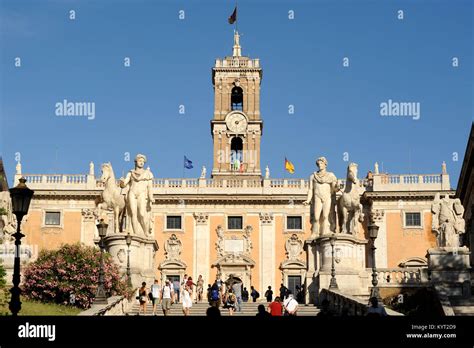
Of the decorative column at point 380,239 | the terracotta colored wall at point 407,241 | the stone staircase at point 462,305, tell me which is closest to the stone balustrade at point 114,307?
the stone staircase at point 462,305

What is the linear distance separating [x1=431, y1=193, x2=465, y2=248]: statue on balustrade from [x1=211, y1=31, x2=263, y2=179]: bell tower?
4089cm

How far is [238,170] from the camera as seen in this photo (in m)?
78.6

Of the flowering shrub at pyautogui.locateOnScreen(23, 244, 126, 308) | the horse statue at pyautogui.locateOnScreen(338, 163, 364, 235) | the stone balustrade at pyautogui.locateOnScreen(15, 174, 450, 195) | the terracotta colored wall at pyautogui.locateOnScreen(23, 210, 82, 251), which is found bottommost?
the flowering shrub at pyautogui.locateOnScreen(23, 244, 126, 308)

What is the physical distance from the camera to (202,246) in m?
69.7

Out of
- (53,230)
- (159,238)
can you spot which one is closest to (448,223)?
(159,238)

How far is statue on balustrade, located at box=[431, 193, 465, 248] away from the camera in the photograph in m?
36.7

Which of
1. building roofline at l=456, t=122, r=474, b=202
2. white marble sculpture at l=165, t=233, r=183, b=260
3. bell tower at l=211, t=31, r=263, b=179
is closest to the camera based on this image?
building roofline at l=456, t=122, r=474, b=202

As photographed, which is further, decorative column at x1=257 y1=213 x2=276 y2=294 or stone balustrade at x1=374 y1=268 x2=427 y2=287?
decorative column at x1=257 y1=213 x2=276 y2=294

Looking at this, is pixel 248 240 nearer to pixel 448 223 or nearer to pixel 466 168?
pixel 466 168

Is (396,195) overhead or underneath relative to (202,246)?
overhead

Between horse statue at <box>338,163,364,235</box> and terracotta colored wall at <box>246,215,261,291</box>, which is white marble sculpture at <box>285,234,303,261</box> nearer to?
terracotta colored wall at <box>246,215,261,291</box>

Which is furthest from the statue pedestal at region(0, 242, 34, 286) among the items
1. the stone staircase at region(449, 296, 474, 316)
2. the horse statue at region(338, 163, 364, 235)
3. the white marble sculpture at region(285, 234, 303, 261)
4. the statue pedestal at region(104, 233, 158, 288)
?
the white marble sculpture at region(285, 234, 303, 261)

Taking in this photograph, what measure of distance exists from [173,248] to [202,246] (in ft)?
6.99

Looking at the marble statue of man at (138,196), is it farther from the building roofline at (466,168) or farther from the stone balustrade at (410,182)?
the stone balustrade at (410,182)
